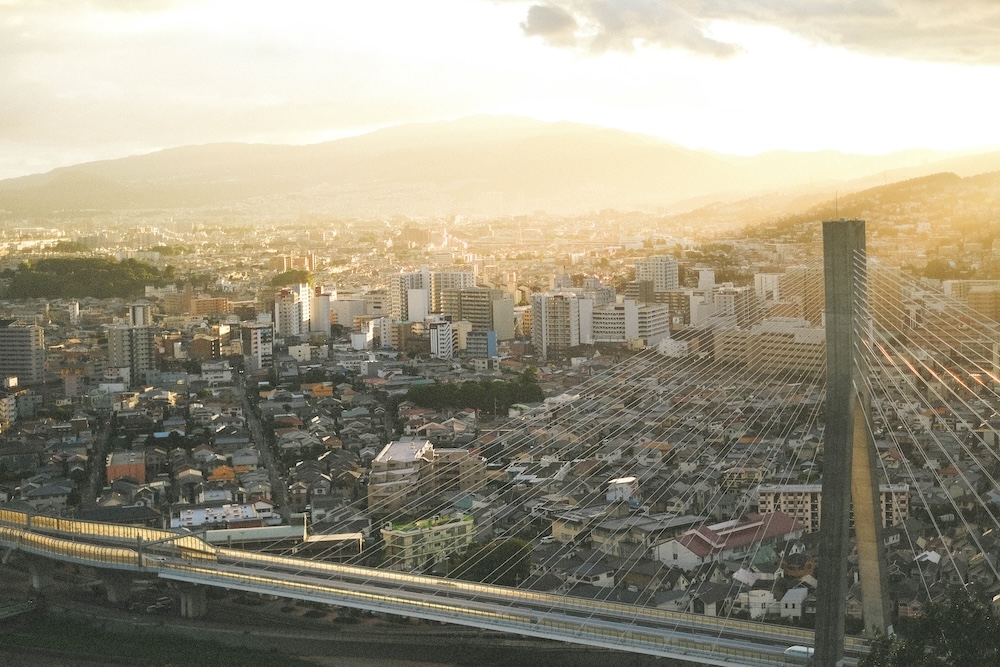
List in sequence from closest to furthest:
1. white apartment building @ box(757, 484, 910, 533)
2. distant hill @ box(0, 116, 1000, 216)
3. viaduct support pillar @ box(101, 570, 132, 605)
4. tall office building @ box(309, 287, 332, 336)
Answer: viaduct support pillar @ box(101, 570, 132, 605) → white apartment building @ box(757, 484, 910, 533) → tall office building @ box(309, 287, 332, 336) → distant hill @ box(0, 116, 1000, 216)

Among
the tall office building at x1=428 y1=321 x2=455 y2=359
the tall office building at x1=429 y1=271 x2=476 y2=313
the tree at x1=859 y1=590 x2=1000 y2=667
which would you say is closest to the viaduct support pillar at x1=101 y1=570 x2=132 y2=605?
the tree at x1=859 y1=590 x2=1000 y2=667

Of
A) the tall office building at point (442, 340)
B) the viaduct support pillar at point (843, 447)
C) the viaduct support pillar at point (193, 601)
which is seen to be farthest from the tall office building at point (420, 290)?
the viaduct support pillar at point (843, 447)

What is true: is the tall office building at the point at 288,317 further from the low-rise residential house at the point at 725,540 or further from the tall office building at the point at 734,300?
the low-rise residential house at the point at 725,540

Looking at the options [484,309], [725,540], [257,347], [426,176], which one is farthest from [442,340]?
[426,176]

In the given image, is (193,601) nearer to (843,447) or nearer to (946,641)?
(843,447)

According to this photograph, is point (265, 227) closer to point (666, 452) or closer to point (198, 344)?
point (198, 344)

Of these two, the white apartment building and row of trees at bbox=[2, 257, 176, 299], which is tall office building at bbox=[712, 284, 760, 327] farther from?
row of trees at bbox=[2, 257, 176, 299]
